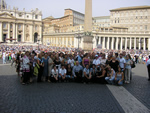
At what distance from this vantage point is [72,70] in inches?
355

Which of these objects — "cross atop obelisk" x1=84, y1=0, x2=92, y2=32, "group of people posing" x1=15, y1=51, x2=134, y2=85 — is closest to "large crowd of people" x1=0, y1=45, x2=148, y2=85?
"group of people posing" x1=15, y1=51, x2=134, y2=85

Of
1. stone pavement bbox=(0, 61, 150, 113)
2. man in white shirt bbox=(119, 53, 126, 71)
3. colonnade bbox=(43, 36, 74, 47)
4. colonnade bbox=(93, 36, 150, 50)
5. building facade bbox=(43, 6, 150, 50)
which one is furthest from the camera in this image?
colonnade bbox=(43, 36, 74, 47)

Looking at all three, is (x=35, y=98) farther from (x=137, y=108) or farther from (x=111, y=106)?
(x=137, y=108)

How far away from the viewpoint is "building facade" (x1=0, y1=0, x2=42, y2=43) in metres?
68.6

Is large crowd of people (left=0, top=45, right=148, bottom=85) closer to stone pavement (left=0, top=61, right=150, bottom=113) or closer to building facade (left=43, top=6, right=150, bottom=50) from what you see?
stone pavement (left=0, top=61, right=150, bottom=113)

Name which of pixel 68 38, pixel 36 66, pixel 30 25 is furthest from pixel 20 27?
pixel 36 66

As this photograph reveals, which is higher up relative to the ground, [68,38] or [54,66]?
[68,38]

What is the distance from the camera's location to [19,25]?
73.1 m

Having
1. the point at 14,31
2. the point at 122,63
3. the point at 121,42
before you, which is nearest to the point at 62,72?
the point at 122,63

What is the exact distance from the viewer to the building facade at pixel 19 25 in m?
68.6

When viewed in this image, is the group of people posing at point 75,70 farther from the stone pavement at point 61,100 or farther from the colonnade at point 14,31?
the colonnade at point 14,31

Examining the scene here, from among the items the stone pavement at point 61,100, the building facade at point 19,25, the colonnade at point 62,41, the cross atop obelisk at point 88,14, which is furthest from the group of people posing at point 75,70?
the building facade at point 19,25

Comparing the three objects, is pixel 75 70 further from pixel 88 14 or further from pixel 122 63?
pixel 88 14

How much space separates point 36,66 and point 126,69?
4.90 metres
